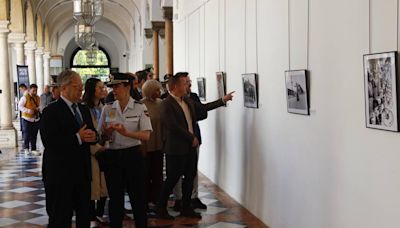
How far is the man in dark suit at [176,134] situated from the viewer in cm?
681

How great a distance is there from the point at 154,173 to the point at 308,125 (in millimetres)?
2774

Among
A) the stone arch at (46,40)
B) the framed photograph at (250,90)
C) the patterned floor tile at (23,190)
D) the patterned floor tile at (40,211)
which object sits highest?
the stone arch at (46,40)

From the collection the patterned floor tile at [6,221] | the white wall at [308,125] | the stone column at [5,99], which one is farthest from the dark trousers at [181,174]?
the stone column at [5,99]

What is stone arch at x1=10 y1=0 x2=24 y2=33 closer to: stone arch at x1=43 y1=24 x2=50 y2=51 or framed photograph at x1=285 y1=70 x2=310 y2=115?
stone arch at x1=43 y1=24 x2=50 y2=51

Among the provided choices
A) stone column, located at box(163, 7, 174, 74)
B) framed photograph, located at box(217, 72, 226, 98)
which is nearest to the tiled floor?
framed photograph, located at box(217, 72, 226, 98)

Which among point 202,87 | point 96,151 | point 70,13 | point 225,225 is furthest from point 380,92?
point 70,13

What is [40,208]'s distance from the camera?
313 inches

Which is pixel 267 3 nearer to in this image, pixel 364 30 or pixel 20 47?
pixel 364 30

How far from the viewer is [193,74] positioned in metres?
11.3

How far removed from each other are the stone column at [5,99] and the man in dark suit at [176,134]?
10408 mm

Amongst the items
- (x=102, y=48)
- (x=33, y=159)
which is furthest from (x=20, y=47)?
(x=102, y=48)

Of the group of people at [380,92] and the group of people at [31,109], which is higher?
the group of people at [380,92]

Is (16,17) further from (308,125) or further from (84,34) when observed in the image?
(308,125)

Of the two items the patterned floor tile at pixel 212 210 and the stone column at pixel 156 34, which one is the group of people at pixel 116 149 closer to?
the patterned floor tile at pixel 212 210
